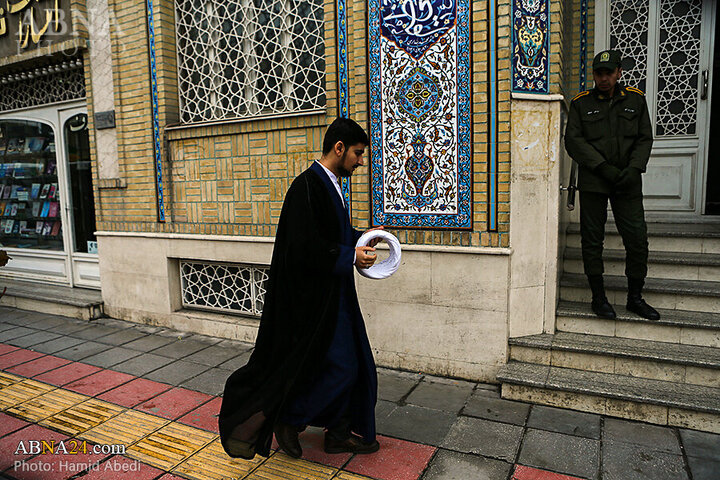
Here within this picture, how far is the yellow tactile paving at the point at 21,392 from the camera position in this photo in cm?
423

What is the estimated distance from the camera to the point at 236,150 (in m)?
5.55

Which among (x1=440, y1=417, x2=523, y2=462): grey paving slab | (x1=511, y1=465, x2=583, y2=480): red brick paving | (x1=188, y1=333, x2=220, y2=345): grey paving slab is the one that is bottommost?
(x1=511, y1=465, x2=583, y2=480): red brick paving

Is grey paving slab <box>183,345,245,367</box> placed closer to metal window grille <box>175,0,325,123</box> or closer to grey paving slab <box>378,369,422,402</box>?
grey paving slab <box>378,369,422,402</box>

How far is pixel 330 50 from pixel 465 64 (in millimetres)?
1339

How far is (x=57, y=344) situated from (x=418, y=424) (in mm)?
4278

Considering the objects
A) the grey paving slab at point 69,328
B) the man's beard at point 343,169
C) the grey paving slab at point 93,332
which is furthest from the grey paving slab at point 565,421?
the grey paving slab at point 69,328

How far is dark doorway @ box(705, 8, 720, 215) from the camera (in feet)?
18.2

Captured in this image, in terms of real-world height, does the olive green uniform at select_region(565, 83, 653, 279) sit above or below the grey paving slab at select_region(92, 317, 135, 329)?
above

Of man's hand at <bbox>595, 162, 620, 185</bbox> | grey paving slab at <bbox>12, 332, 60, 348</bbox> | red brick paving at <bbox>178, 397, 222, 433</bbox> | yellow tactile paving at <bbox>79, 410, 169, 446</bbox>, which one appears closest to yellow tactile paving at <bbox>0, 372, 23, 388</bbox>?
grey paving slab at <bbox>12, 332, 60, 348</bbox>

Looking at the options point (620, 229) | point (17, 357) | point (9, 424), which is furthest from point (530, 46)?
point (17, 357)

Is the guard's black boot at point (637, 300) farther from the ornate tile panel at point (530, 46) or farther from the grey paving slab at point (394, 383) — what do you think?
the grey paving slab at point (394, 383)

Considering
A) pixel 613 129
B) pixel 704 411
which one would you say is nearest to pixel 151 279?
pixel 613 129

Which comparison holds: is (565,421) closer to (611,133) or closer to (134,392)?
(611,133)

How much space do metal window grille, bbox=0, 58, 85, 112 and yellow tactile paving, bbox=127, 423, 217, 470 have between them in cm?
526
